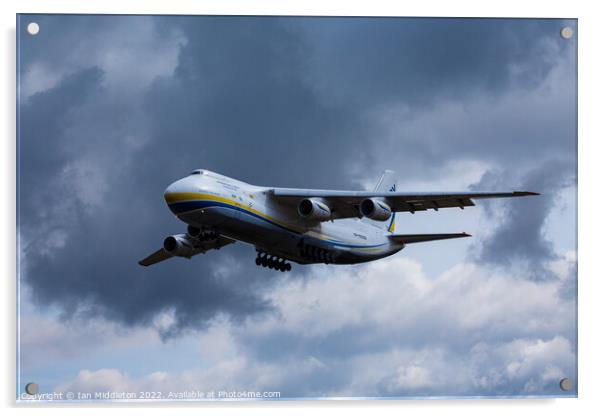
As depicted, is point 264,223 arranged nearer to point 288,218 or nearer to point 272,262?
point 288,218

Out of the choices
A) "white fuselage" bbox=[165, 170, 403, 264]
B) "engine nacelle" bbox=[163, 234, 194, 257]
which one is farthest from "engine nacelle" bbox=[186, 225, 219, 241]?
"white fuselage" bbox=[165, 170, 403, 264]

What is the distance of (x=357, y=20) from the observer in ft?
52.9

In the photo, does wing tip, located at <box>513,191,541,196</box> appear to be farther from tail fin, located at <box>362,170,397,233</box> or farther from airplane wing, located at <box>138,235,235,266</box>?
airplane wing, located at <box>138,235,235,266</box>

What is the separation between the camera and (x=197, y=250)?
869 inches

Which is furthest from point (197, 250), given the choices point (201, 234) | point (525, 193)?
point (525, 193)

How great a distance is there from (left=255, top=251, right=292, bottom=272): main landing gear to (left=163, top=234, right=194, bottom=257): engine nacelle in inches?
53.1

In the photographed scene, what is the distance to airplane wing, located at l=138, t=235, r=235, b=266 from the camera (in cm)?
2206

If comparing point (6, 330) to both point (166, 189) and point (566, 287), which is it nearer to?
point (166, 189)

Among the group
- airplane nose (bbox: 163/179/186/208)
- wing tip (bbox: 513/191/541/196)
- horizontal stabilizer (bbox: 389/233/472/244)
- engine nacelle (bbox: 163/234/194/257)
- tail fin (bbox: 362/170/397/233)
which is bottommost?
wing tip (bbox: 513/191/541/196)

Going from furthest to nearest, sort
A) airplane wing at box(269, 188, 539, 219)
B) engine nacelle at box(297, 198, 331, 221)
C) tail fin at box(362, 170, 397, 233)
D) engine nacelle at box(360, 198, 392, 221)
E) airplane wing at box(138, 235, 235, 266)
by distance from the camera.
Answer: tail fin at box(362, 170, 397, 233) < airplane wing at box(138, 235, 235, 266) < engine nacelle at box(297, 198, 331, 221) < engine nacelle at box(360, 198, 392, 221) < airplane wing at box(269, 188, 539, 219)

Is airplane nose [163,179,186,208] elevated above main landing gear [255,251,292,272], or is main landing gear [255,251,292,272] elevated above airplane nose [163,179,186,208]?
airplane nose [163,179,186,208]

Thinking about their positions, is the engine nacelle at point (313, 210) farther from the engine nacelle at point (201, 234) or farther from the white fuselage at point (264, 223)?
the engine nacelle at point (201, 234)

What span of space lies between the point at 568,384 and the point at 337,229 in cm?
712

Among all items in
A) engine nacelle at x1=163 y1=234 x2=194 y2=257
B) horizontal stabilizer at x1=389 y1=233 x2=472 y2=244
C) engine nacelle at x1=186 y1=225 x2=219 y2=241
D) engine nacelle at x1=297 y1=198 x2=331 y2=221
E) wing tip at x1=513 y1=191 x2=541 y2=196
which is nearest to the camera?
wing tip at x1=513 y1=191 x2=541 y2=196
